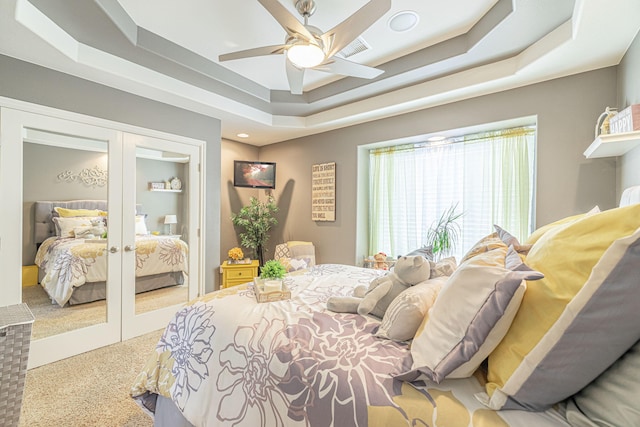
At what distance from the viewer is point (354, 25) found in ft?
5.42

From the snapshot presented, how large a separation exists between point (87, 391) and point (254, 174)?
3.13 metres

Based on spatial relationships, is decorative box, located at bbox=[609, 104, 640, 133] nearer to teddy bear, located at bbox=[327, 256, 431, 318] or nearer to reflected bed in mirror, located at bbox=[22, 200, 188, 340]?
teddy bear, located at bbox=[327, 256, 431, 318]

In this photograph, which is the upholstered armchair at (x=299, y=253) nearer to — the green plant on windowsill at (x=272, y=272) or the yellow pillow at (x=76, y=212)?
the green plant on windowsill at (x=272, y=272)

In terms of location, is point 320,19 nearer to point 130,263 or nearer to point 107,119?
point 107,119

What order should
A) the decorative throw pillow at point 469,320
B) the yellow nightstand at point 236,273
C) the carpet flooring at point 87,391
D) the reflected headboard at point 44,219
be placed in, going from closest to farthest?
the decorative throw pillow at point 469,320 → the carpet flooring at point 87,391 → the reflected headboard at point 44,219 → the yellow nightstand at point 236,273

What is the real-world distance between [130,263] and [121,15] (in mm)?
2195

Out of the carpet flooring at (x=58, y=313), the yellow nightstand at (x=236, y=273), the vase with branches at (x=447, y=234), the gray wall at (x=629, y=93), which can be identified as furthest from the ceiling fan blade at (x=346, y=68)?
the carpet flooring at (x=58, y=313)

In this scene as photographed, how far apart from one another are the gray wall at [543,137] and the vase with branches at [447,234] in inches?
32.4

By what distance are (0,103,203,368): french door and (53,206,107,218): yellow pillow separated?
8cm

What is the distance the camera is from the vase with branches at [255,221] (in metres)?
4.40

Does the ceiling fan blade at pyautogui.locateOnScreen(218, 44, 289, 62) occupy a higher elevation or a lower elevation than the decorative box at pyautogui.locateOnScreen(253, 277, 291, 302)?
higher

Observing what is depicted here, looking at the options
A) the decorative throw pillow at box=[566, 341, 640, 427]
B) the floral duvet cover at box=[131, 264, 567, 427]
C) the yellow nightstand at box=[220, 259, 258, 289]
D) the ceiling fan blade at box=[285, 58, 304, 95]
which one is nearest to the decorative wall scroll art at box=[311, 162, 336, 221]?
the yellow nightstand at box=[220, 259, 258, 289]

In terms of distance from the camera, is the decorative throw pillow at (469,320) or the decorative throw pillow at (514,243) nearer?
the decorative throw pillow at (469,320)

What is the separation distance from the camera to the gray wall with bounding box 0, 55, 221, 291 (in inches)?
84.5
